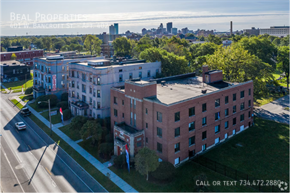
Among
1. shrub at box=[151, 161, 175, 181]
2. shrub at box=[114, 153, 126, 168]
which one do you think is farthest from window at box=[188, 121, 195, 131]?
shrub at box=[114, 153, 126, 168]

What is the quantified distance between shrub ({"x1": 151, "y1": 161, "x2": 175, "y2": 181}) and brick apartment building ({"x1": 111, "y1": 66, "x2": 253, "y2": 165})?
3.11 m

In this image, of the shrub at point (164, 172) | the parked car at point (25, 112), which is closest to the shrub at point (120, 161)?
the shrub at point (164, 172)

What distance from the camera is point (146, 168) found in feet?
114

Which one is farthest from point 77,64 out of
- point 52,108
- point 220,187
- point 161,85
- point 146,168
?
point 220,187

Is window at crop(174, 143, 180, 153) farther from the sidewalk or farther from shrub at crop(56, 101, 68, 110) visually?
shrub at crop(56, 101, 68, 110)

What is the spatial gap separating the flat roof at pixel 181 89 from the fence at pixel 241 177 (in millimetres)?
12183

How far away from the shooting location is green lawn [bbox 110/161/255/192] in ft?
112

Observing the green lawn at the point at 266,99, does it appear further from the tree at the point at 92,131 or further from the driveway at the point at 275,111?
the tree at the point at 92,131

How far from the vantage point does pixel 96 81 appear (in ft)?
190

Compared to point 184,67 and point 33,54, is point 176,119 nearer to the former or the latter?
point 184,67

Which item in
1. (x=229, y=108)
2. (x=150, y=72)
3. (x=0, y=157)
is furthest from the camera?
(x=150, y=72)

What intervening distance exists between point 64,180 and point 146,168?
14038 millimetres

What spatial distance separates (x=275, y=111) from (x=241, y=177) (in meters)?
39.4

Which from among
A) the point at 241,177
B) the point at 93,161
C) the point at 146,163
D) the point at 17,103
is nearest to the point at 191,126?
the point at 241,177
